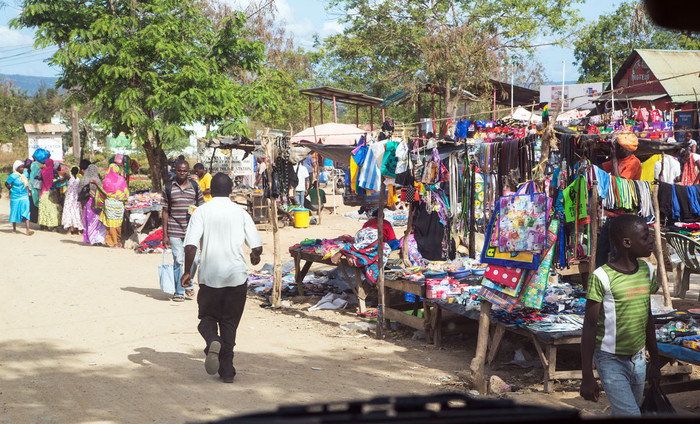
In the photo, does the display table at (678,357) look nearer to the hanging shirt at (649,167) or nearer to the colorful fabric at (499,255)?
the colorful fabric at (499,255)

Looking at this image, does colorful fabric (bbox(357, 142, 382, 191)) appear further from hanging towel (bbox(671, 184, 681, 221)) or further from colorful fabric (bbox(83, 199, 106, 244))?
colorful fabric (bbox(83, 199, 106, 244))

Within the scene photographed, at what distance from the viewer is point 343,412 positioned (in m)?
1.47

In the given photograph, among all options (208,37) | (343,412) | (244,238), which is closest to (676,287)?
(244,238)

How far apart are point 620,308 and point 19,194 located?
16.9 m

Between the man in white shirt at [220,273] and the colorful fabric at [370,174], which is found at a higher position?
the colorful fabric at [370,174]

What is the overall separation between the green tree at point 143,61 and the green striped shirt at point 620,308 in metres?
14.0

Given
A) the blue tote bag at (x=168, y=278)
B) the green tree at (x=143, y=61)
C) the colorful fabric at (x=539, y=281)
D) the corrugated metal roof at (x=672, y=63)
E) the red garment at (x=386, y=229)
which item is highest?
the corrugated metal roof at (x=672, y=63)

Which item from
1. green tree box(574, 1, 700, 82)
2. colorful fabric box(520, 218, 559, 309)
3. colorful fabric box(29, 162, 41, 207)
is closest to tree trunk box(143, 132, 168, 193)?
colorful fabric box(29, 162, 41, 207)

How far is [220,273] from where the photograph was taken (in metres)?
6.02

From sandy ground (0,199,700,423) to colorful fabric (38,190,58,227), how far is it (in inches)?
295

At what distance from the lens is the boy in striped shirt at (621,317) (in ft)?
12.6

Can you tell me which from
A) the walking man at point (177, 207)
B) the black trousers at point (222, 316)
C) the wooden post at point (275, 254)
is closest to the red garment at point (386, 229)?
the wooden post at point (275, 254)

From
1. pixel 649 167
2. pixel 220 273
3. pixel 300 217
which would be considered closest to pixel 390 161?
pixel 220 273

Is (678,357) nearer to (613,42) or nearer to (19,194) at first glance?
(19,194)
